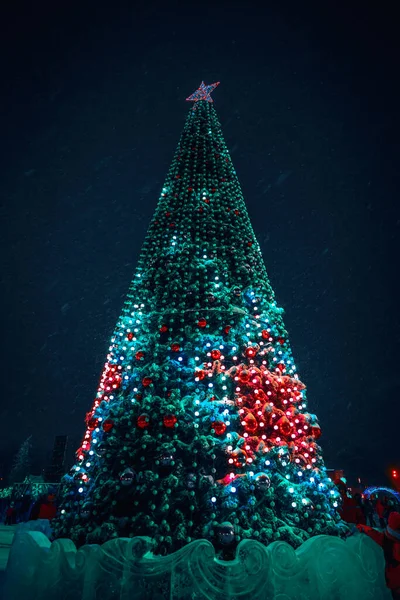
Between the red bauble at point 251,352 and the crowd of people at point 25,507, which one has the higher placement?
the red bauble at point 251,352

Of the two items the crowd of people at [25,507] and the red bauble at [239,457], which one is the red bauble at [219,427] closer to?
the red bauble at [239,457]

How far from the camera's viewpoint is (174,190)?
7.38m

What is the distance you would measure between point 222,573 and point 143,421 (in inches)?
79.0

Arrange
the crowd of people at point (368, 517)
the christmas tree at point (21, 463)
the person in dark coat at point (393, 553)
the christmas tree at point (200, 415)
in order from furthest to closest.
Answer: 1. the christmas tree at point (21, 463)
2. the christmas tree at point (200, 415)
3. the crowd of people at point (368, 517)
4. the person in dark coat at point (393, 553)

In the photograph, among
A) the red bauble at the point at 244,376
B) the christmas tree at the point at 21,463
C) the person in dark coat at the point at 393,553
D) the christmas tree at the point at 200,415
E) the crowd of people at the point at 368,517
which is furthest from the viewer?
the christmas tree at the point at 21,463

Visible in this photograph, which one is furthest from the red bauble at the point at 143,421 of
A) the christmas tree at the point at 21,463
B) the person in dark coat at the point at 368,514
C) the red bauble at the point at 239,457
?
the christmas tree at the point at 21,463

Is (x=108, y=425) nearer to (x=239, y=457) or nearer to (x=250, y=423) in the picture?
(x=239, y=457)

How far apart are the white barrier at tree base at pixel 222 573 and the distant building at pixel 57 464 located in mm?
9871

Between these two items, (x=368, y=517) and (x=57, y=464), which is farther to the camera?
(x=57, y=464)

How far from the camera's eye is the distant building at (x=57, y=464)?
1221cm

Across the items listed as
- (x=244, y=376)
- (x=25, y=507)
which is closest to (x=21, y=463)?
(x=25, y=507)

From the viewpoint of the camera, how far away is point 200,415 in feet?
15.5

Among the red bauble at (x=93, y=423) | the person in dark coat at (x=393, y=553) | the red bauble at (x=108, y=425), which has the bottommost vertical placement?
the person in dark coat at (x=393, y=553)

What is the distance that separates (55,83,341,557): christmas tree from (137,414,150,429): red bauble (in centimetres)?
2
